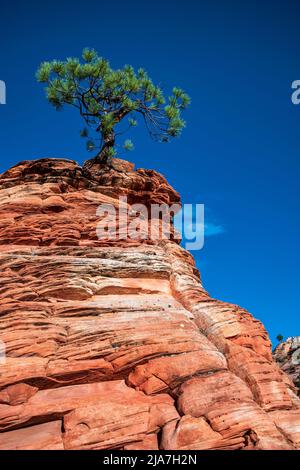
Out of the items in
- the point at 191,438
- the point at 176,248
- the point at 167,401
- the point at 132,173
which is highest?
the point at 132,173

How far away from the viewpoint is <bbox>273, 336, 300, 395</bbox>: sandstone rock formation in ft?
186

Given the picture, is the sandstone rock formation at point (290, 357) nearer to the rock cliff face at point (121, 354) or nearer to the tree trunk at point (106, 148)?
the tree trunk at point (106, 148)

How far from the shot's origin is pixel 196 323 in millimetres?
13984

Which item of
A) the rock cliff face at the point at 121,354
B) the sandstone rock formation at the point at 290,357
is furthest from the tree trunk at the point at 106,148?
Answer: the sandstone rock formation at the point at 290,357

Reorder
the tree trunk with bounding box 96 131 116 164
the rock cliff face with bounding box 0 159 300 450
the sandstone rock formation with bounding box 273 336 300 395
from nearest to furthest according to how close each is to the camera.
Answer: the rock cliff face with bounding box 0 159 300 450
the tree trunk with bounding box 96 131 116 164
the sandstone rock formation with bounding box 273 336 300 395

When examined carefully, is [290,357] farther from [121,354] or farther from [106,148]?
[121,354]

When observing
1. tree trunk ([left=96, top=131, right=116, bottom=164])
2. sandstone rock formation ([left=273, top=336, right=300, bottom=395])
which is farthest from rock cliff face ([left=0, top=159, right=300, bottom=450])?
sandstone rock formation ([left=273, top=336, right=300, bottom=395])

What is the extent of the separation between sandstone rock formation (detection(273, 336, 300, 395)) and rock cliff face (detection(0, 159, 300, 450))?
155 ft

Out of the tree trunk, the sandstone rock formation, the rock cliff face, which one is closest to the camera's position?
the rock cliff face

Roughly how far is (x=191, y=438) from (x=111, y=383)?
2874mm

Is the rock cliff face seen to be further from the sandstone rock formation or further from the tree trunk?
the sandstone rock formation
